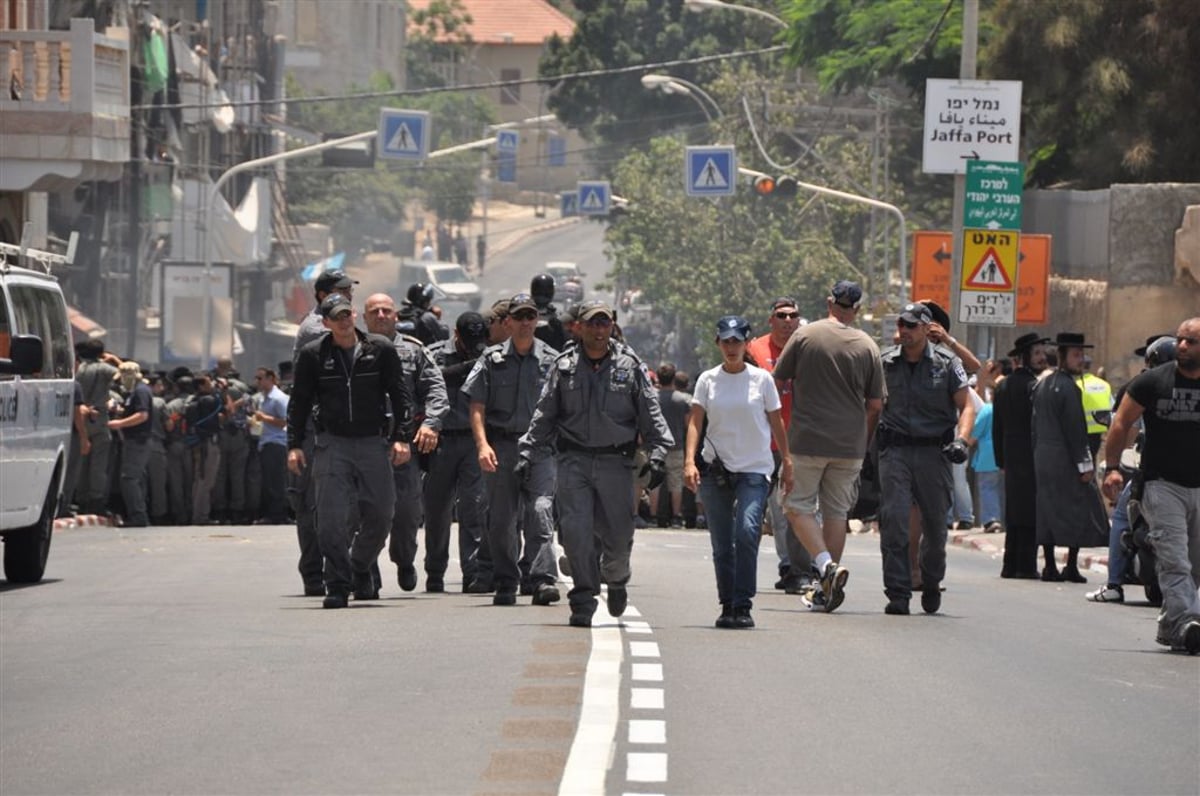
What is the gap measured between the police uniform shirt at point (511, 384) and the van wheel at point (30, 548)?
14.9 feet

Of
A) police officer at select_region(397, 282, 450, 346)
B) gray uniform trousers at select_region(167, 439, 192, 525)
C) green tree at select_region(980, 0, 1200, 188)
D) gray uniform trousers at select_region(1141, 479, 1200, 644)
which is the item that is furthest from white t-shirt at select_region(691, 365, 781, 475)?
green tree at select_region(980, 0, 1200, 188)

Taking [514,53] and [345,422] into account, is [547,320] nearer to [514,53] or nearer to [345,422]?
[345,422]

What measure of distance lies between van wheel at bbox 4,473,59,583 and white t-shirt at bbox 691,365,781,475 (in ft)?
20.5

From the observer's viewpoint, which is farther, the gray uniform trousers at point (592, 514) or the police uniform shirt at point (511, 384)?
the police uniform shirt at point (511, 384)

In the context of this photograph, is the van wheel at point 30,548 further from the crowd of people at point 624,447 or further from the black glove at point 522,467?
the black glove at point 522,467

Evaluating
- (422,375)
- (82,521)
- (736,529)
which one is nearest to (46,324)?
(422,375)

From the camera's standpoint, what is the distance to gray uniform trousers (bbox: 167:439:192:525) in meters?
29.3

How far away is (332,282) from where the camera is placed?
15883 mm

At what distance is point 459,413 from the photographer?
16578mm

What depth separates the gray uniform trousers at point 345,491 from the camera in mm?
15125

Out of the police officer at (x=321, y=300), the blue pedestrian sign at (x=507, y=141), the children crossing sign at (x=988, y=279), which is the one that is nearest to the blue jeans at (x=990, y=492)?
the children crossing sign at (x=988, y=279)

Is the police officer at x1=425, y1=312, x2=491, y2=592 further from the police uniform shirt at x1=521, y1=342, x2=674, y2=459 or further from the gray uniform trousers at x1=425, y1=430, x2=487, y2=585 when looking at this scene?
the police uniform shirt at x1=521, y1=342, x2=674, y2=459

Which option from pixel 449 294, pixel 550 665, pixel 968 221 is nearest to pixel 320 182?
pixel 449 294

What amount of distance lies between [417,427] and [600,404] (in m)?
2.90
